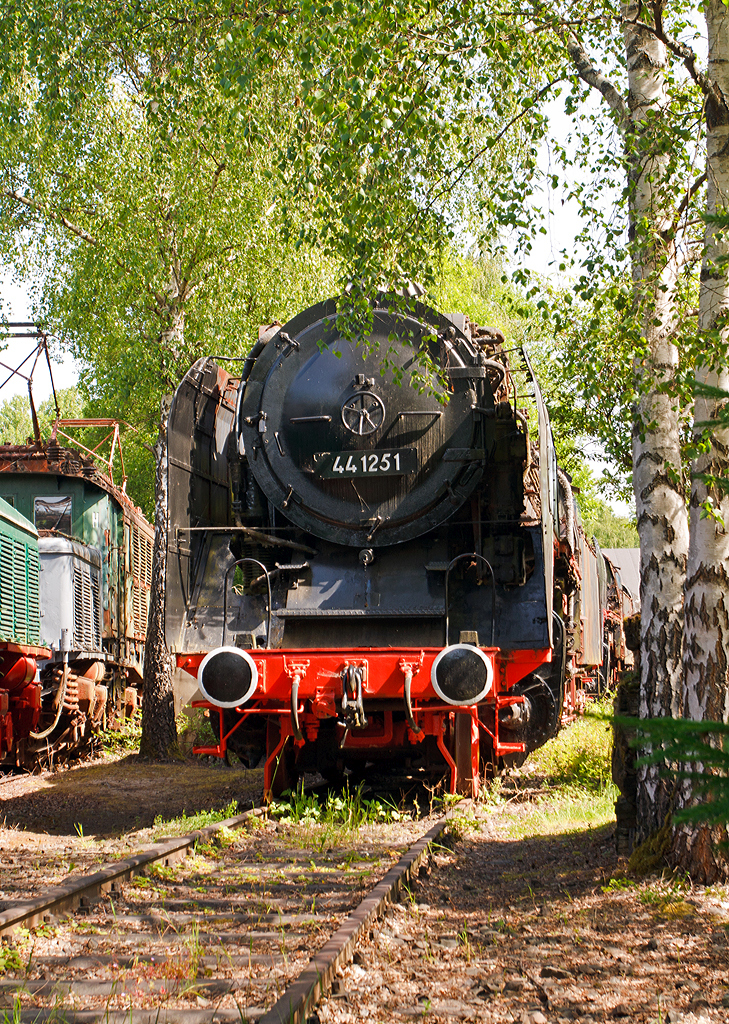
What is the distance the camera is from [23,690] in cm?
818

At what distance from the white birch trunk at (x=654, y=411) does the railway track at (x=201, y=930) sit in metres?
1.62

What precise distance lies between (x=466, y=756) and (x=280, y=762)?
1.39m

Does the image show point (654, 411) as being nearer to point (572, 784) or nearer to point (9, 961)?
point (572, 784)

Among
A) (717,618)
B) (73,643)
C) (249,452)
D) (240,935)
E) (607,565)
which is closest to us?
(240,935)

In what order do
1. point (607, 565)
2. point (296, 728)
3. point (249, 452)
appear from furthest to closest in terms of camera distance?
1. point (607, 565)
2. point (249, 452)
3. point (296, 728)

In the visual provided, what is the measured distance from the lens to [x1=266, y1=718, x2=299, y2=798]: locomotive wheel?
7156 millimetres

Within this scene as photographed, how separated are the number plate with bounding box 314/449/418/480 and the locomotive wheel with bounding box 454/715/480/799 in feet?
5.91

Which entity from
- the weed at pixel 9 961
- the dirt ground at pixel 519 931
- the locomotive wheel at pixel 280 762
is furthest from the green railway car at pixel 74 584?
the weed at pixel 9 961

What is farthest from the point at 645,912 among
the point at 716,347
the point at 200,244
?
the point at 200,244

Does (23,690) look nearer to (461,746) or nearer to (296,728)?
(296,728)

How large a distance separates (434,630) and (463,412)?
1.57m

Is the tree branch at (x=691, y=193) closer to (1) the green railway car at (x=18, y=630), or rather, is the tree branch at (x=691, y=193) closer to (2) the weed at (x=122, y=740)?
(1) the green railway car at (x=18, y=630)

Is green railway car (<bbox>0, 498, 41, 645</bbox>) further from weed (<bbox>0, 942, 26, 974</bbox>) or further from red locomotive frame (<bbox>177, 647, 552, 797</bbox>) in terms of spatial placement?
weed (<bbox>0, 942, 26, 974</bbox>)

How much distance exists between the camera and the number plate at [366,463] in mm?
7145
